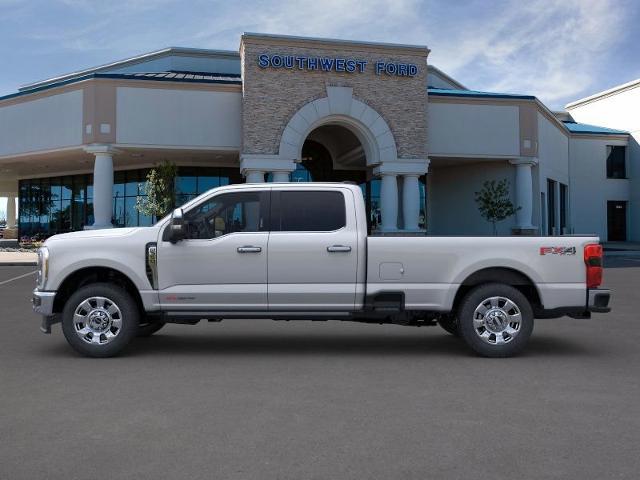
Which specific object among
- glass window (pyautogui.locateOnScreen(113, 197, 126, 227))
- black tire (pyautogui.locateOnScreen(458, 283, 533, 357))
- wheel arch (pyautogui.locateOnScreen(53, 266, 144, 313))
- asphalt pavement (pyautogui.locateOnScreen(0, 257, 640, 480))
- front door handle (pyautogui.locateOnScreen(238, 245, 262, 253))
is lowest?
asphalt pavement (pyautogui.locateOnScreen(0, 257, 640, 480))

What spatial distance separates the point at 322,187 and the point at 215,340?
2.69 m

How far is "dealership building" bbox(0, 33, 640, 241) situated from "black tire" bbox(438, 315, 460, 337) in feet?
68.8

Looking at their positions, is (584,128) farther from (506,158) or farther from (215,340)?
(215,340)

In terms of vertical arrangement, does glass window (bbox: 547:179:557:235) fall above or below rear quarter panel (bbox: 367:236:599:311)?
above

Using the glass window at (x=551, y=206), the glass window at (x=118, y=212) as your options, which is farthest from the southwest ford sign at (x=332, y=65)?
the glass window at (x=551, y=206)

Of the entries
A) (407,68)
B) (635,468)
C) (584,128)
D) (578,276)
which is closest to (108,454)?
(635,468)

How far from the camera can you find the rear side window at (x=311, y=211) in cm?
796

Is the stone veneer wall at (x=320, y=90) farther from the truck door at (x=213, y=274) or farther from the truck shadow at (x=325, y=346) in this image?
the truck door at (x=213, y=274)

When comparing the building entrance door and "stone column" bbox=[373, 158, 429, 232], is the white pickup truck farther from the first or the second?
the building entrance door

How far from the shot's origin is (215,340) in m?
9.01

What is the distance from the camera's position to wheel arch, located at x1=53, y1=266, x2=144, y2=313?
799 cm

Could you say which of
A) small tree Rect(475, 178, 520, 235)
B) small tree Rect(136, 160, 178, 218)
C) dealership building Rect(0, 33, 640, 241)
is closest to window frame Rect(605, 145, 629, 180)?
dealership building Rect(0, 33, 640, 241)

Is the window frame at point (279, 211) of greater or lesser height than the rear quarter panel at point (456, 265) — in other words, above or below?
above

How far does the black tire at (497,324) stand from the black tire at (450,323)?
386 mm
